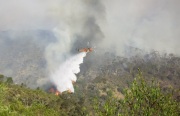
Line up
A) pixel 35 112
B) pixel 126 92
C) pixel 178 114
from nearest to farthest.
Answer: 1. pixel 178 114
2. pixel 126 92
3. pixel 35 112

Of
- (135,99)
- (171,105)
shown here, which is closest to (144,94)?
(135,99)

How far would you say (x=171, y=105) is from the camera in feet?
121

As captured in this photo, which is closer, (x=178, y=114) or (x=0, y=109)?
(x=178, y=114)

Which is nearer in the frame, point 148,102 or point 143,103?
point 143,103

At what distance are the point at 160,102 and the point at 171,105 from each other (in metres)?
1.62

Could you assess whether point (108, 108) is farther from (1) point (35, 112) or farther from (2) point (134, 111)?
(1) point (35, 112)

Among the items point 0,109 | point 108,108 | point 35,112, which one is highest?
point 35,112

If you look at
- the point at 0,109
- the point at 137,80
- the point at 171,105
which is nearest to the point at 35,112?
the point at 0,109

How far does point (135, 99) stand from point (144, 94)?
1.49 metres

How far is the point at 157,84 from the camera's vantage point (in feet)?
126

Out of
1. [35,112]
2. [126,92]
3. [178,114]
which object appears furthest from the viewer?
[35,112]

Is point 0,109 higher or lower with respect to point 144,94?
higher

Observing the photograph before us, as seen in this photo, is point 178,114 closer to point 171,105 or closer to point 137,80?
point 171,105

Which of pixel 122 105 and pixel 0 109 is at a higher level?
pixel 0 109
